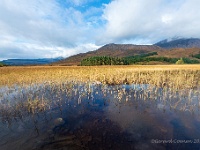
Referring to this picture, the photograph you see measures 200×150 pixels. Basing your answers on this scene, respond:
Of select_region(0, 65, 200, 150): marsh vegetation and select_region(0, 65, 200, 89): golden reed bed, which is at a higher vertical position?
select_region(0, 65, 200, 89): golden reed bed

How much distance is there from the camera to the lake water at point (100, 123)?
7.14m

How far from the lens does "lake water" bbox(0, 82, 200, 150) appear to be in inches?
281

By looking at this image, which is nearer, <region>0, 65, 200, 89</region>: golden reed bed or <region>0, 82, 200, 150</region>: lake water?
<region>0, 82, 200, 150</region>: lake water

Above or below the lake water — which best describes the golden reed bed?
above

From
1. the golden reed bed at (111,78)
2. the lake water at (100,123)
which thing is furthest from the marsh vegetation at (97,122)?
the golden reed bed at (111,78)

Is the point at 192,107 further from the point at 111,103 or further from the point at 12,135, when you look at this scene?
the point at 12,135

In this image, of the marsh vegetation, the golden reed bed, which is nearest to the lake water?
Answer: the marsh vegetation

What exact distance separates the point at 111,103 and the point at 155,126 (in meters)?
4.43

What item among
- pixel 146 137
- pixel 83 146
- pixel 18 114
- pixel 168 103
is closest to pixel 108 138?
pixel 83 146

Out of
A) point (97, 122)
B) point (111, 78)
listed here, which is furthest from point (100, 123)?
point (111, 78)

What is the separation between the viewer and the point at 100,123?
9195 millimetres

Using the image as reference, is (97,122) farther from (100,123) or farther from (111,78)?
(111,78)

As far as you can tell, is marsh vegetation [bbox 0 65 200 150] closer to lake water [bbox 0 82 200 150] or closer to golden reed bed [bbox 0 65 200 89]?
lake water [bbox 0 82 200 150]

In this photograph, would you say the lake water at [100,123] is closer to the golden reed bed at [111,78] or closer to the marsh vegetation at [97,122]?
the marsh vegetation at [97,122]
